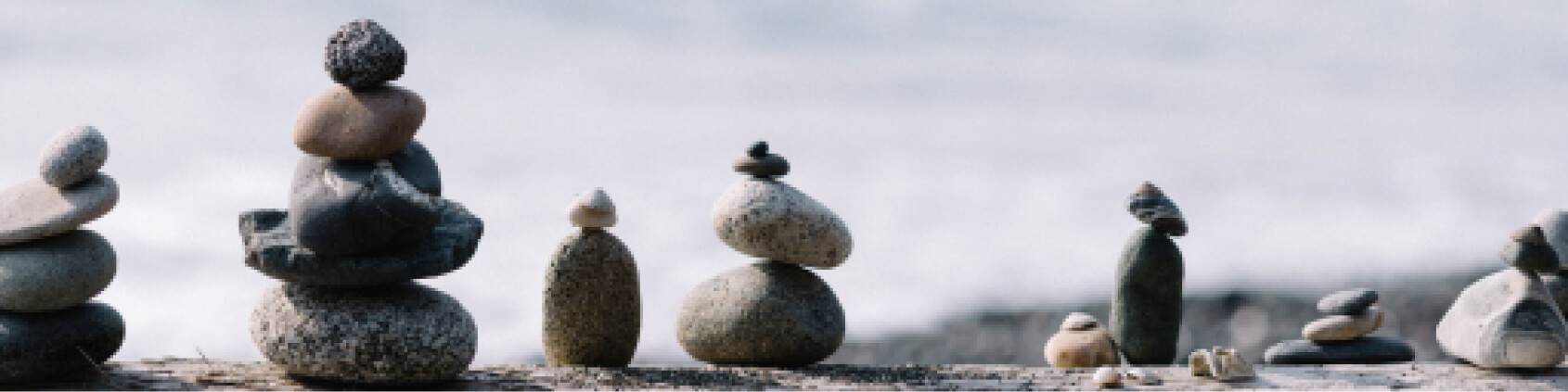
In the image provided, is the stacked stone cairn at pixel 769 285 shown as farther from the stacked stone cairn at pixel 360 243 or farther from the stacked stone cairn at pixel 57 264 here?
the stacked stone cairn at pixel 57 264

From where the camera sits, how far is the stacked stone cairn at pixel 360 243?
8.06m

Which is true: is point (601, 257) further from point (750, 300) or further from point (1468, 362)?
point (1468, 362)

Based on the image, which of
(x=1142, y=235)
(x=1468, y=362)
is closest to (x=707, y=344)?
Answer: (x=1142, y=235)

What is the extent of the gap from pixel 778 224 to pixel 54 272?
3862mm

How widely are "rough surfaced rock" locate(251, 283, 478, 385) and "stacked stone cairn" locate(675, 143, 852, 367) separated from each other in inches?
80.6

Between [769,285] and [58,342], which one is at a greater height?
[769,285]

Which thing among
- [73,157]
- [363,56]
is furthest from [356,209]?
[73,157]

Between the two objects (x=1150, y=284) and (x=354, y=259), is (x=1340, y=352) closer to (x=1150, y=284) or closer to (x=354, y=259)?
(x=1150, y=284)

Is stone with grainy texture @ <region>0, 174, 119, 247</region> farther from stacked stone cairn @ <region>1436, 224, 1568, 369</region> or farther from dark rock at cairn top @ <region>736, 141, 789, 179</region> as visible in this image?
stacked stone cairn @ <region>1436, 224, 1568, 369</region>

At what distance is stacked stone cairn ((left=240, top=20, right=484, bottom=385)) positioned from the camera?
8.06 metres

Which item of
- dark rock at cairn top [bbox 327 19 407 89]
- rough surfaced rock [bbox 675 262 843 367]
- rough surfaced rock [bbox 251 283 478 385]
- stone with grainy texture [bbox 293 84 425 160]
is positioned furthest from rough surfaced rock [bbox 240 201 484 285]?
rough surfaced rock [bbox 675 262 843 367]

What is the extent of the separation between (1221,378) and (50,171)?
239 inches

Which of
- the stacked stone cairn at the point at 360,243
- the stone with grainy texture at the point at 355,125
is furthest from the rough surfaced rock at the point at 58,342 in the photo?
the stone with grainy texture at the point at 355,125

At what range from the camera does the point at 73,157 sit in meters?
8.48
